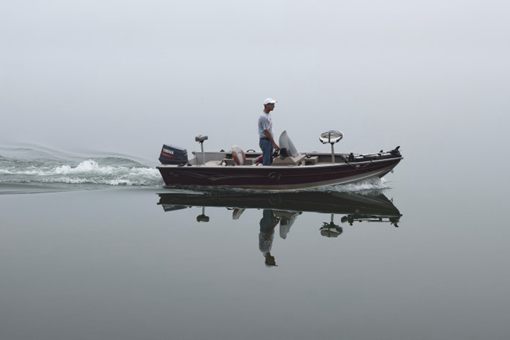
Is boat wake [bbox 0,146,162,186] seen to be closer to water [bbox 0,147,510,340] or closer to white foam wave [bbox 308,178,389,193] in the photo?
water [bbox 0,147,510,340]

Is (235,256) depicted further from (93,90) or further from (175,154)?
(93,90)

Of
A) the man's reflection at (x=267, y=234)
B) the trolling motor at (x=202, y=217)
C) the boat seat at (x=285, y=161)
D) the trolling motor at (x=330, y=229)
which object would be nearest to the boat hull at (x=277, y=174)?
the boat seat at (x=285, y=161)

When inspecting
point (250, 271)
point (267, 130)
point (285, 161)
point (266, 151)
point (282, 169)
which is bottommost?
point (250, 271)

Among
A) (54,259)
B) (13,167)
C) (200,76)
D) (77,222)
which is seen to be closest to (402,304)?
(54,259)

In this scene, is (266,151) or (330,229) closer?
(330,229)

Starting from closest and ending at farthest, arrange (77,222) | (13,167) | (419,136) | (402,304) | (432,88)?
(402,304) → (77,222) → (13,167) → (419,136) → (432,88)

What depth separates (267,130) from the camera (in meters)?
16.4

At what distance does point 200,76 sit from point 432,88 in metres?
18.3

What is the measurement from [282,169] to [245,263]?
4907 mm

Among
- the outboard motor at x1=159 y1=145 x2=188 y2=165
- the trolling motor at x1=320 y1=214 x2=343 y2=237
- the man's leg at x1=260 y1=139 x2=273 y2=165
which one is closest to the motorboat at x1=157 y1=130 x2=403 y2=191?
the outboard motor at x1=159 y1=145 x2=188 y2=165

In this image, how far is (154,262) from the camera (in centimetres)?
1251

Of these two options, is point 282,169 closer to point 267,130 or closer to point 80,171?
point 267,130

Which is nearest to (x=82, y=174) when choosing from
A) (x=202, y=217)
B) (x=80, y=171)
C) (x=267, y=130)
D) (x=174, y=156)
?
(x=80, y=171)

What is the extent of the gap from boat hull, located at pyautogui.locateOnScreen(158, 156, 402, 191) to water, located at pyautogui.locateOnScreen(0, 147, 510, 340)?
359mm
